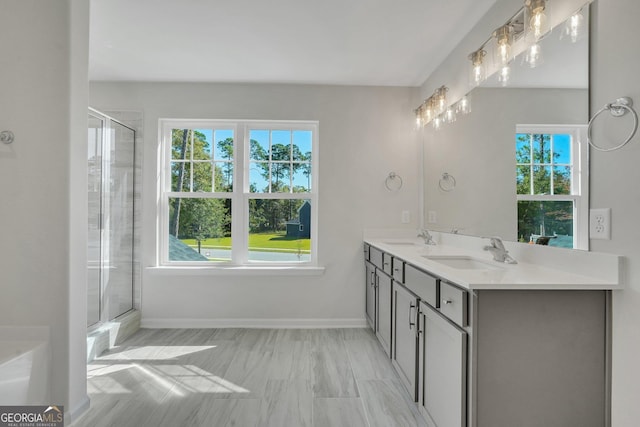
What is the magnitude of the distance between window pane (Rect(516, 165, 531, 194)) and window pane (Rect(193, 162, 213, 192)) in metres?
2.80

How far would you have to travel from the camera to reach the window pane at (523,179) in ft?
6.29

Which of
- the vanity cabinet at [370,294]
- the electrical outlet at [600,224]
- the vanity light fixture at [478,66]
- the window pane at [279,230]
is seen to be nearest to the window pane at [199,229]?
the window pane at [279,230]

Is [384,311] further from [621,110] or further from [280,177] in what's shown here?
[621,110]

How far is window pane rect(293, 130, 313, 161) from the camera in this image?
3697mm

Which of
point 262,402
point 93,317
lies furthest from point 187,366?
point 93,317

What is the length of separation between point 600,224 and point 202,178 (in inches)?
128

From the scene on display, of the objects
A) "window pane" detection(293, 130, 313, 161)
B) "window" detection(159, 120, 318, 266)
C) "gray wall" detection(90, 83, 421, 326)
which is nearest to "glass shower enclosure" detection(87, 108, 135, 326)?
"gray wall" detection(90, 83, 421, 326)

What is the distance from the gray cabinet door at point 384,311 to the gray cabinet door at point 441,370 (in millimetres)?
686

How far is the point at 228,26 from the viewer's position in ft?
8.26

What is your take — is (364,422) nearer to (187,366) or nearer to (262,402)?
(262,402)

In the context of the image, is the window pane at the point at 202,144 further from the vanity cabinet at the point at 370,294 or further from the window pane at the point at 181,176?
the vanity cabinet at the point at 370,294

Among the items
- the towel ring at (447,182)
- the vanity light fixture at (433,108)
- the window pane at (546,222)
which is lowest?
the window pane at (546,222)

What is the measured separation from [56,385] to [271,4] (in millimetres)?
2558

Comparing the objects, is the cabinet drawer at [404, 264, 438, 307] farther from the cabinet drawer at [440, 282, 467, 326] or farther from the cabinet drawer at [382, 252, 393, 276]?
the cabinet drawer at [382, 252, 393, 276]
